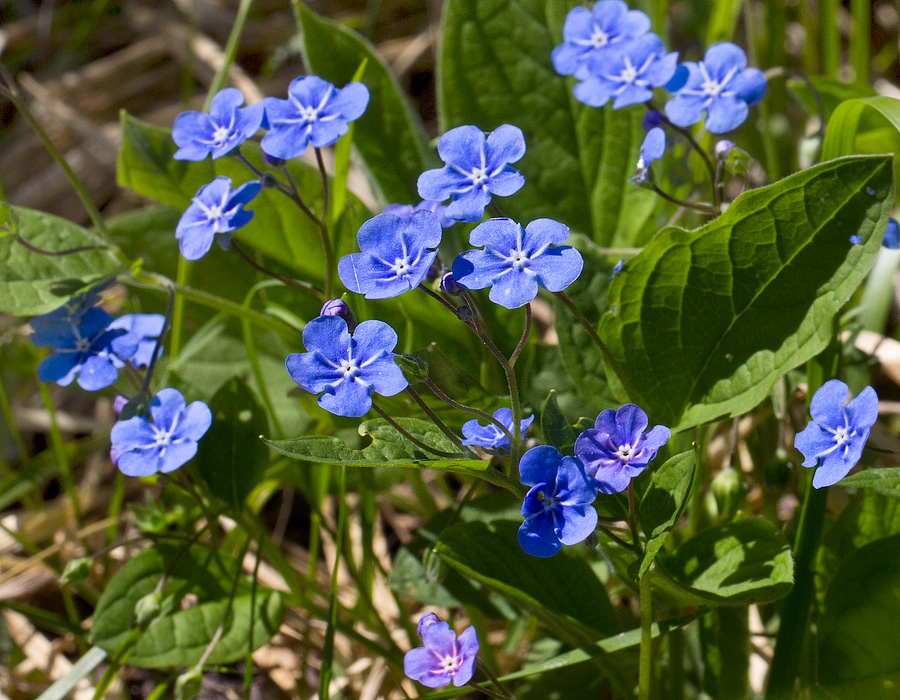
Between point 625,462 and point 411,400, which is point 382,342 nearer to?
point 625,462

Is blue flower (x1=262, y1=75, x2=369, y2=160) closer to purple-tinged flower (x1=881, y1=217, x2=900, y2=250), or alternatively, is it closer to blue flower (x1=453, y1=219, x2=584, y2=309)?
blue flower (x1=453, y1=219, x2=584, y2=309)

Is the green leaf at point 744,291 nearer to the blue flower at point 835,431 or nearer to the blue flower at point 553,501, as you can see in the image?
the blue flower at point 835,431

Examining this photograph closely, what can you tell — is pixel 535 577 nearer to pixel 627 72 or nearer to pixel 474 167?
pixel 474 167

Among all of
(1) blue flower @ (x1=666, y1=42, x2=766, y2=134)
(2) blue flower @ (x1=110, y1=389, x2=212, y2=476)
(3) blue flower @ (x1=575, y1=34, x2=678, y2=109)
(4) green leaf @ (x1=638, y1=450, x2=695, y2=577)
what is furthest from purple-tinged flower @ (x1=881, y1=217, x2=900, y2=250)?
(2) blue flower @ (x1=110, y1=389, x2=212, y2=476)

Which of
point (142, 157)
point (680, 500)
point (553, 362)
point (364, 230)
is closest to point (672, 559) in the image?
point (680, 500)

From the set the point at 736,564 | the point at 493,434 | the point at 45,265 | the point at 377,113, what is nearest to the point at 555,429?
the point at 493,434

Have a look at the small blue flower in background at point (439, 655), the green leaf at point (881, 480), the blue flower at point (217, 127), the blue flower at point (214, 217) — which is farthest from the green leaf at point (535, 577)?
the blue flower at point (217, 127)
